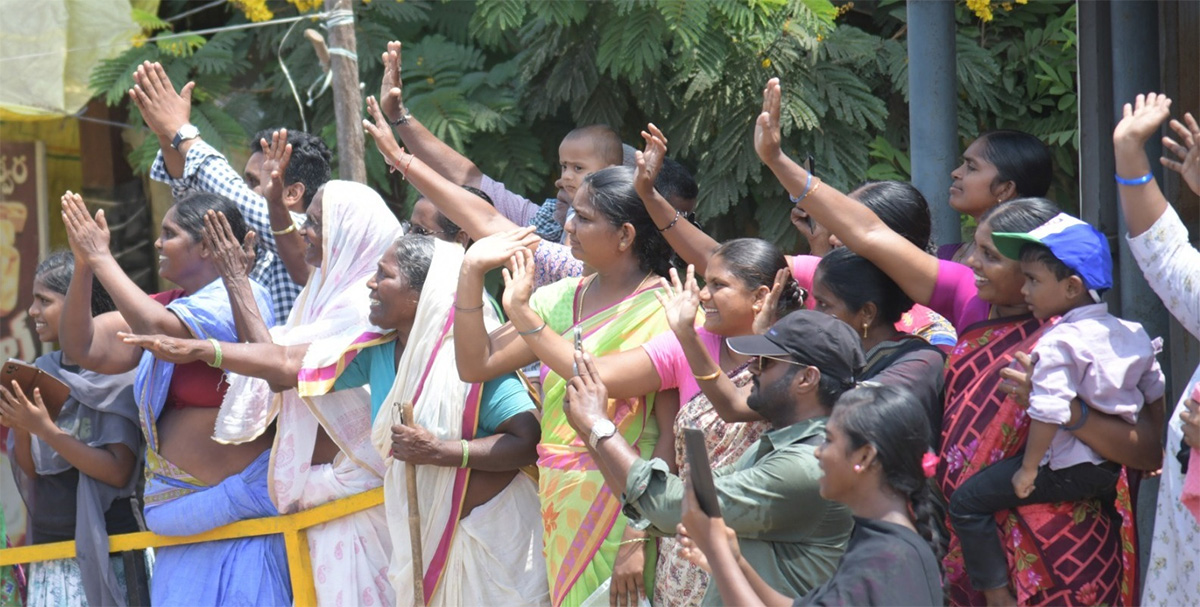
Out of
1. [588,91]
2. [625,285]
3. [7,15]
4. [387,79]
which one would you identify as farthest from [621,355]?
[7,15]

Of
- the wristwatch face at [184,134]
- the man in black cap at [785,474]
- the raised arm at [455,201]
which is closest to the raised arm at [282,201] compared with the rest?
the wristwatch face at [184,134]

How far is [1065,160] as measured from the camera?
6.41 metres

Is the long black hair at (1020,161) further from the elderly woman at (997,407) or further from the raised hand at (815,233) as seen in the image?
the raised hand at (815,233)

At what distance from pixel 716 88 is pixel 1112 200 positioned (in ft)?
6.29

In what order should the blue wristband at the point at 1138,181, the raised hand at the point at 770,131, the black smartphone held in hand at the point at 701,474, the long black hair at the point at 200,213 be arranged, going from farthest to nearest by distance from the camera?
the long black hair at the point at 200,213 → the raised hand at the point at 770,131 → the blue wristband at the point at 1138,181 → the black smartphone held in hand at the point at 701,474

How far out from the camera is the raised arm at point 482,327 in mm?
4113

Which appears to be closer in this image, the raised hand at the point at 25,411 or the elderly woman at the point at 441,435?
the elderly woman at the point at 441,435

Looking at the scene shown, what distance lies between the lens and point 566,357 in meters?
3.90

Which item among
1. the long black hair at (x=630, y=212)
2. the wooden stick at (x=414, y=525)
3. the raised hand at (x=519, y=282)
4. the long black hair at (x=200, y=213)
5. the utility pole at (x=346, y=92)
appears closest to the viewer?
the raised hand at (x=519, y=282)

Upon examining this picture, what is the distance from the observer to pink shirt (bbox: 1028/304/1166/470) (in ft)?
10.7

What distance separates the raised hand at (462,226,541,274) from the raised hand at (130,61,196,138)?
84.6 inches

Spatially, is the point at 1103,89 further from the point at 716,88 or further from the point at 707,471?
the point at 707,471

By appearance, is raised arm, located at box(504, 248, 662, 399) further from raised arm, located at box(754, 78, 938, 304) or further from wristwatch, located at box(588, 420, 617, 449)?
raised arm, located at box(754, 78, 938, 304)

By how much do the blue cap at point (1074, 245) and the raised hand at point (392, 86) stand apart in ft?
8.50
